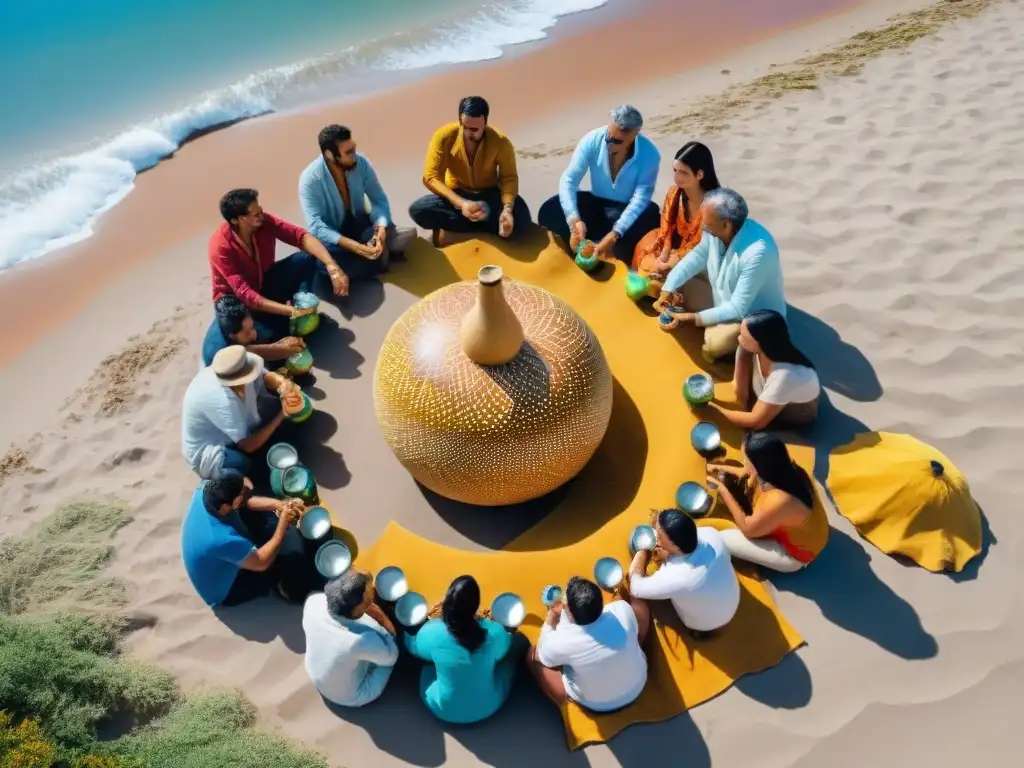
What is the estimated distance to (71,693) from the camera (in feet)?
11.5

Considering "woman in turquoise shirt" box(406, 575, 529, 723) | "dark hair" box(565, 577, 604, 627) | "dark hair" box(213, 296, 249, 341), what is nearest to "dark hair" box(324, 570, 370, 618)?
"woman in turquoise shirt" box(406, 575, 529, 723)

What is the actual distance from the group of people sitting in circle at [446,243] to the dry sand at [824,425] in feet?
0.79

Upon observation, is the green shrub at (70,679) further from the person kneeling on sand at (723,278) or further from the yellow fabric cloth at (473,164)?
the yellow fabric cloth at (473,164)

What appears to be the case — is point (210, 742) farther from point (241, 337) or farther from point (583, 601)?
point (241, 337)

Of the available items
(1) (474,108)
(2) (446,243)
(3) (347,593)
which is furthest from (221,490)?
(1) (474,108)

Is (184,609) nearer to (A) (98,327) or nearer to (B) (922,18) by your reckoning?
(A) (98,327)

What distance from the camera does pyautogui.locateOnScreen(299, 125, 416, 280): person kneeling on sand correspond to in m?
5.34

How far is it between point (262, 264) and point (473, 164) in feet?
5.97

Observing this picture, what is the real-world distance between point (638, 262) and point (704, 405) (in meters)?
1.44

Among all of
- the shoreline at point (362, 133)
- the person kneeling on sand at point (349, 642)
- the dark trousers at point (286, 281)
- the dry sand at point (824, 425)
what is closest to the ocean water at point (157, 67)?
the shoreline at point (362, 133)

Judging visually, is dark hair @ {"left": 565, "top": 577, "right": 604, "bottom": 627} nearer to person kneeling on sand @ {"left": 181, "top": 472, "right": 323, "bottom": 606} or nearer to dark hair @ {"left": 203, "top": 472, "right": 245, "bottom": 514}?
person kneeling on sand @ {"left": 181, "top": 472, "right": 323, "bottom": 606}

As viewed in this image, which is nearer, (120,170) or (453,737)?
(453,737)

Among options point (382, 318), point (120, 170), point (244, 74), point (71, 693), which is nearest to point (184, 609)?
point (71, 693)

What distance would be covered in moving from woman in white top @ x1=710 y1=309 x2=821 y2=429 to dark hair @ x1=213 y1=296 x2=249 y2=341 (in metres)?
3.07
